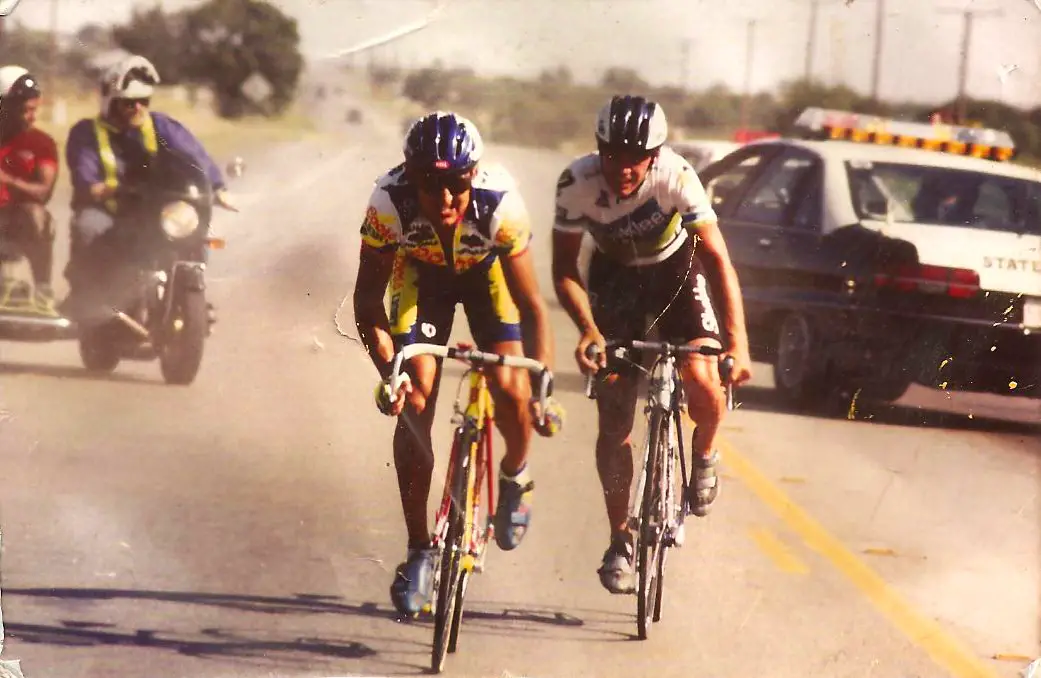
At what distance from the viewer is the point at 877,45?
9086 millimetres

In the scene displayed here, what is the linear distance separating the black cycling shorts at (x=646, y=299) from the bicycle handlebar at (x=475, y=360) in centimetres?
66

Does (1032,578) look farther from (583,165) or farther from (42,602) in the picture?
(42,602)

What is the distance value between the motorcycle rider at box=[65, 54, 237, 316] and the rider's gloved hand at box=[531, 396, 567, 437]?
1.66 meters

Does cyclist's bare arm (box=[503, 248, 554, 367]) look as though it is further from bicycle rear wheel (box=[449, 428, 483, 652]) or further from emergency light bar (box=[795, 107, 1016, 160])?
emergency light bar (box=[795, 107, 1016, 160])

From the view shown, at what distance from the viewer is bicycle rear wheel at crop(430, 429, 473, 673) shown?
844cm

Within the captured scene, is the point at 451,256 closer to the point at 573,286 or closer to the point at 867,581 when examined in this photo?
the point at 573,286

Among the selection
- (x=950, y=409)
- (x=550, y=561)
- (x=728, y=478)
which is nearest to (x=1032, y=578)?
(x=950, y=409)

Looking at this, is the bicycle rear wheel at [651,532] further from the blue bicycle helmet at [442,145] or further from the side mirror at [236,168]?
the side mirror at [236,168]

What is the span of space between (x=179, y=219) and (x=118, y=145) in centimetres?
48

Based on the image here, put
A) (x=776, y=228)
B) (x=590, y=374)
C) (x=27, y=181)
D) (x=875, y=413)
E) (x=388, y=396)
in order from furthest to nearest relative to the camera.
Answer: (x=776, y=228)
(x=875, y=413)
(x=27, y=181)
(x=590, y=374)
(x=388, y=396)

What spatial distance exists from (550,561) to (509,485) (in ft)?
1.76

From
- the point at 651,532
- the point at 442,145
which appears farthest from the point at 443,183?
the point at 651,532

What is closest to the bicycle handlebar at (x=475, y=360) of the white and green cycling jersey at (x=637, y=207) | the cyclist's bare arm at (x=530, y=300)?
the cyclist's bare arm at (x=530, y=300)

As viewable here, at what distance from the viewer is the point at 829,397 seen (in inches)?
384
